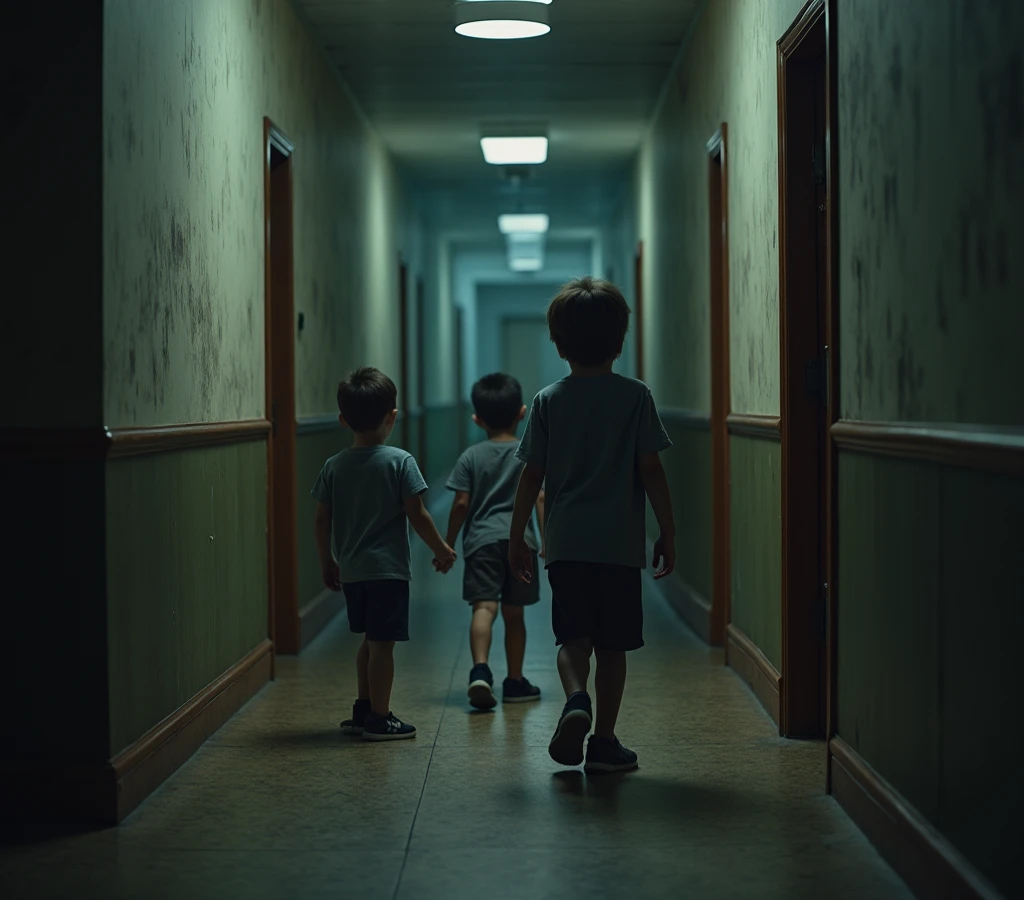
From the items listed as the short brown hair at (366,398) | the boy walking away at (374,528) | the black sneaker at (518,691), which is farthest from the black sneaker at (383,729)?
the short brown hair at (366,398)

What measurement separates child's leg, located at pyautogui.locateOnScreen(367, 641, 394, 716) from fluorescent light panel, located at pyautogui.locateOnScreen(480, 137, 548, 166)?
5199 millimetres

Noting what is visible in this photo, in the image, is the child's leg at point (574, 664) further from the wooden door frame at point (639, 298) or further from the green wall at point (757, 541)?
the wooden door frame at point (639, 298)

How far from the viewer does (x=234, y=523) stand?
453cm

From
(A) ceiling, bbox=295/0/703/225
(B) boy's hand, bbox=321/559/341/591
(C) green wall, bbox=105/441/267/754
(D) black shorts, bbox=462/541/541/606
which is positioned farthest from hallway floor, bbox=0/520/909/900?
(A) ceiling, bbox=295/0/703/225

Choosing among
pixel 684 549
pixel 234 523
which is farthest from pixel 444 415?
pixel 234 523

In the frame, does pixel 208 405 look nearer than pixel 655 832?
No

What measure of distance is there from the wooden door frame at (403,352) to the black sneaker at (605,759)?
648 cm

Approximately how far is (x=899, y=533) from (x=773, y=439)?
1.56 metres

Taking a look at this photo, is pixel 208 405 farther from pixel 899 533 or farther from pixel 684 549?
pixel 684 549

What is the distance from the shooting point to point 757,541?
4.66 metres

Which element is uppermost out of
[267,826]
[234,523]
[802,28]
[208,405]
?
[802,28]

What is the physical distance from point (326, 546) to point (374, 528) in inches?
6.3

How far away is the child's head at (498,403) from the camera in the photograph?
4520 mm

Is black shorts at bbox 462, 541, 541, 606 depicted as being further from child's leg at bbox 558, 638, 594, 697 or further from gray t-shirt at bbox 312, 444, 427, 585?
child's leg at bbox 558, 638, 594, 697
